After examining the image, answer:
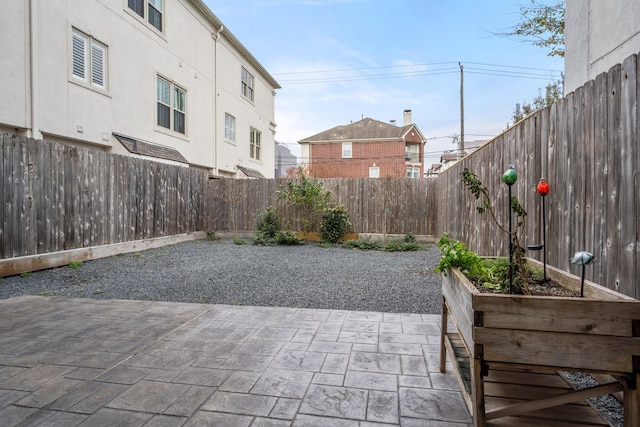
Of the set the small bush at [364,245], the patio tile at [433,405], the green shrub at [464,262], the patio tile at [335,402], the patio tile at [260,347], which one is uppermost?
the green shrub at [464,262]

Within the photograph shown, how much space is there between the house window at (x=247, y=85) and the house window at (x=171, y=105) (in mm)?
4549

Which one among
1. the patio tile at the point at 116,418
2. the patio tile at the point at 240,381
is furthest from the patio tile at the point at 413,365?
the patio tile at the point at 116,418

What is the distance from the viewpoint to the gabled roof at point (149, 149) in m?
8.44

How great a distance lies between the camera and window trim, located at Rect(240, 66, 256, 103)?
15.2 m

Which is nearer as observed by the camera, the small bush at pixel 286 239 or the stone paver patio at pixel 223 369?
the stone paver patio at pixel 223 369

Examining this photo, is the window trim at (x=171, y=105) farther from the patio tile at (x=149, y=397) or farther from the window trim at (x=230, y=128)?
the patio tile at (x=149, y=397)

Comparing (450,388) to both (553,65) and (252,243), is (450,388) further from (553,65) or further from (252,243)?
(553,65)

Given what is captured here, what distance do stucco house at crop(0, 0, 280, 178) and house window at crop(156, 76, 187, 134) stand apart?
0.03 metres

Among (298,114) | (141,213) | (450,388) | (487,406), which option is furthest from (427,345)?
(298,114)

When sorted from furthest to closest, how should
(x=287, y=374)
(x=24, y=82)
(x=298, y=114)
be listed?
1. (x=298, y=114)
2. (x=24, y=82)
3. (x=287, y=374)

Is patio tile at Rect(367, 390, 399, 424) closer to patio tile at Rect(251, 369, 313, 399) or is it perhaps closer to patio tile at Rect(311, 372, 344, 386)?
patio tile at Rect(311, 372, 344, 386)

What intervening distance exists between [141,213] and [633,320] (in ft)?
28.2

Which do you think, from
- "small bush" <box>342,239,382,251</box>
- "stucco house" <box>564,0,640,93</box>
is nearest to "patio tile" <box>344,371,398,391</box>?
"stucco house" <box>564,0,640,93</box>

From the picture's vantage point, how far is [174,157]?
10156 millimetres
